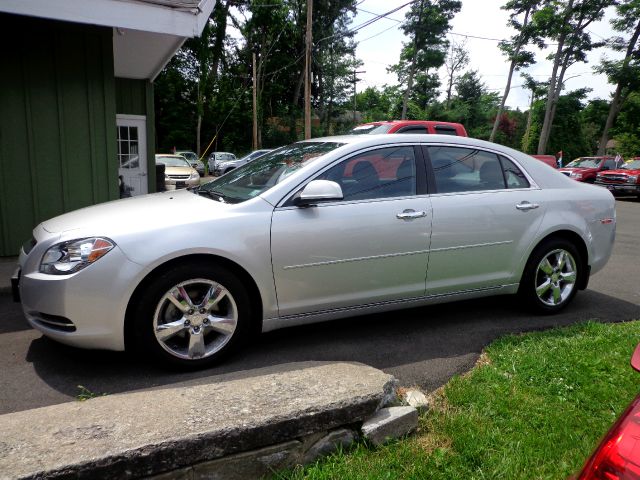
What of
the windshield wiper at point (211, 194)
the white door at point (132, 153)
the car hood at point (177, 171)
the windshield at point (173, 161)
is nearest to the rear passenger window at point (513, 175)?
the windshield wiper at point (211, 194)

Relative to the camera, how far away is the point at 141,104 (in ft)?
37.8

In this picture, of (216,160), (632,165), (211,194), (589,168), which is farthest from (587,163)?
(216,160)

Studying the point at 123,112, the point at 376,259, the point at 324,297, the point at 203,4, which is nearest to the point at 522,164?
the point at 376,259

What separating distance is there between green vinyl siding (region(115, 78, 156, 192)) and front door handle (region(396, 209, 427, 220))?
8.53 meters

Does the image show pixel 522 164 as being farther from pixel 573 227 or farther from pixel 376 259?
pixel 376 259

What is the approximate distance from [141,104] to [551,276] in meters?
9.83

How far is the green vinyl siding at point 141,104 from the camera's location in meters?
11.1

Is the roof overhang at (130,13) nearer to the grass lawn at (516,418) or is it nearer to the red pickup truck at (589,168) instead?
the grass lawn at (516,418)

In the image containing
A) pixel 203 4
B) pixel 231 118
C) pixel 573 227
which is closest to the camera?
pixel 573 227

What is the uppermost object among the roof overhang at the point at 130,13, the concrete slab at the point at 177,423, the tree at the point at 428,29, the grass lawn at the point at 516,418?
the tree at the point at 428,29

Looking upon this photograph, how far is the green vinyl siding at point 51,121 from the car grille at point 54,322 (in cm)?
382

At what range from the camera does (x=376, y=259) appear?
374 centimetres

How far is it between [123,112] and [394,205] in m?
9.09

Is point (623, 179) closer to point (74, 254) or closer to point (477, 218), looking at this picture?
point (477, 218)
